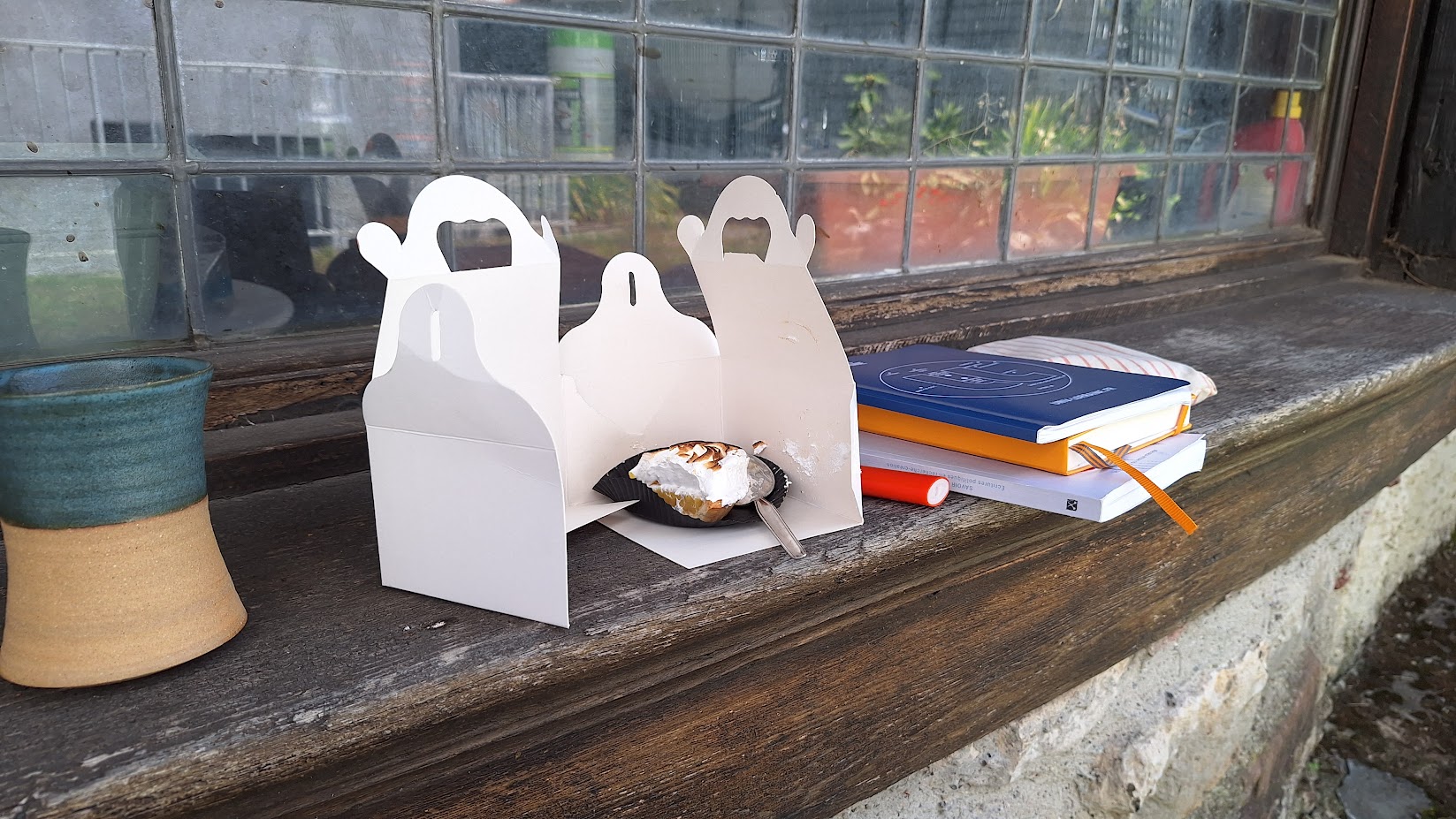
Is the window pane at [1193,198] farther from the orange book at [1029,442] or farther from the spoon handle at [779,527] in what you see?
the spoon handle at [779,527]

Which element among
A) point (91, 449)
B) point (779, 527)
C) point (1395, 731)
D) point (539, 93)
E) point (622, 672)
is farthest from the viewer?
point (1395, 731)

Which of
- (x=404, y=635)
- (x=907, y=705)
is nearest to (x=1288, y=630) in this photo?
(x=907, y=705)

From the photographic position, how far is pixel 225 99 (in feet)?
2.81

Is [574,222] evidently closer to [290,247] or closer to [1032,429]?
[290,247]

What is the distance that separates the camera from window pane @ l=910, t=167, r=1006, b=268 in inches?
59.7

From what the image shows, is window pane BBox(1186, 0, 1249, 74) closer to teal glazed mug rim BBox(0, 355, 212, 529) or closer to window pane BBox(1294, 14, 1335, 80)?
window pane BBox(1294, 14, 1335, 80)

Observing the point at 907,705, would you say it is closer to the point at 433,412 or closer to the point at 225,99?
the point at 433,412

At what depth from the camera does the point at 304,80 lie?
2.93 ft

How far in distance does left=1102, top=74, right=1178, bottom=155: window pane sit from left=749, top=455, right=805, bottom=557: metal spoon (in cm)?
127

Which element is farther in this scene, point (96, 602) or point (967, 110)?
point (967, 110)

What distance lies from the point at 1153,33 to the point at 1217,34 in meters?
0.23

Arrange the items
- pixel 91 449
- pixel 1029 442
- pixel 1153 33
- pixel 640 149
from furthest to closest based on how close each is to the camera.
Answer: pixel 1153 33 < pixel 640 149 < pixel 1029 442 < pixel 91 449

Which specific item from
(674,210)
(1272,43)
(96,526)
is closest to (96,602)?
(96,526)

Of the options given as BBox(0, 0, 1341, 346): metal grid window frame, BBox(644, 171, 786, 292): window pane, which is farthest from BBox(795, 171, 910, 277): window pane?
BBox(644, 171, 786, 292): window pane
